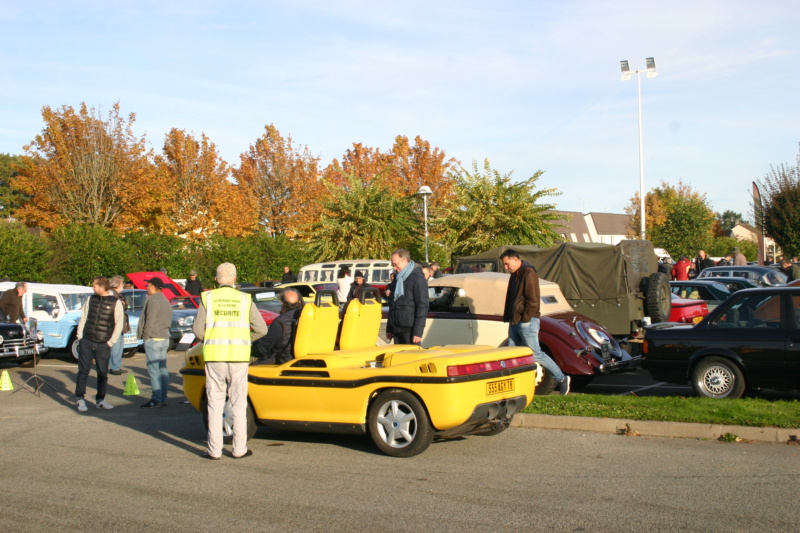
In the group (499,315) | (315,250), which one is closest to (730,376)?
(499,315)

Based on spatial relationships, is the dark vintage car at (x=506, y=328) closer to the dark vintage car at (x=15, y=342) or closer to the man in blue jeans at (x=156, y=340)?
the man in blue jeans at (x=156, y=340)

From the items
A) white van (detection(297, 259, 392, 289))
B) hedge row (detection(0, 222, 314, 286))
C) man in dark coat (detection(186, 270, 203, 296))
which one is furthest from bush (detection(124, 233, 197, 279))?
man in dark coat (detection(186, 270, 203, 296))

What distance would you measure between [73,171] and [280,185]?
700 inches

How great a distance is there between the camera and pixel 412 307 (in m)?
9.86

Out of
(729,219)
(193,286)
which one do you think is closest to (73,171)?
(193,286)

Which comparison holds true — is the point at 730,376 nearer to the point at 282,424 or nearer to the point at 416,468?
the point at 416,468

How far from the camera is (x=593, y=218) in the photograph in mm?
103688

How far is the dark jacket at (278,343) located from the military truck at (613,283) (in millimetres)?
10073

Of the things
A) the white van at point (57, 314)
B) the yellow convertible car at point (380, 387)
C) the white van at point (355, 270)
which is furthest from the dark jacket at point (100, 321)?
the white van at point (355, 270)

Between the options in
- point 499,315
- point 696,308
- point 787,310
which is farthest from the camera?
point 696,308

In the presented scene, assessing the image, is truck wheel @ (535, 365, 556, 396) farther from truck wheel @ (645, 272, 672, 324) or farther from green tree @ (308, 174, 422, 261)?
green tree @ (308, 174, 422, 261)

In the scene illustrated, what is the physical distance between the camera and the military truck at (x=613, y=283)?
17016mm

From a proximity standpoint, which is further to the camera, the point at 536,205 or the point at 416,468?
the point at 536,205

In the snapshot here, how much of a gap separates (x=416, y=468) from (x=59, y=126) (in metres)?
34.7
